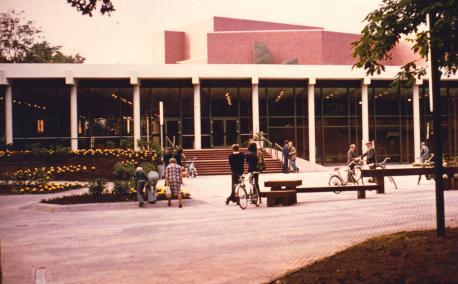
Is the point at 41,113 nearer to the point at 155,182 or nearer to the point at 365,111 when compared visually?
the point at 365,111

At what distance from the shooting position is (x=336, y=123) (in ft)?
138

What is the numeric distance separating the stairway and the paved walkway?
15.5 m

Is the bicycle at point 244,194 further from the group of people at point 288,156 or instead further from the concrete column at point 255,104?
the concrete column at point 255,104

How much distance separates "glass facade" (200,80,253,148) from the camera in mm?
40438

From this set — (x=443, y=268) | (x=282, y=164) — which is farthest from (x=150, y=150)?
(x=443, y=268)

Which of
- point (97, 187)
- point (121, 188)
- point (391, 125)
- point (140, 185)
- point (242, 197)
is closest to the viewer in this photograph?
point (242, 197)

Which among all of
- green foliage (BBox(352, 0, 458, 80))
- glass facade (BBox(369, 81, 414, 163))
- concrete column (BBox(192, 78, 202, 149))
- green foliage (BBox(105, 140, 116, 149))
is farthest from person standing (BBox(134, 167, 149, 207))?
glass facade (BBox(369, 81, 414, 163))

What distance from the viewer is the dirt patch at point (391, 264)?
6.25 meters

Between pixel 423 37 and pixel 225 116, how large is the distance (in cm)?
3198

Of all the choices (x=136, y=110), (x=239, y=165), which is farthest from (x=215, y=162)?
(x=239, y=165)

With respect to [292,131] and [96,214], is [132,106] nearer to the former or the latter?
[292,131]

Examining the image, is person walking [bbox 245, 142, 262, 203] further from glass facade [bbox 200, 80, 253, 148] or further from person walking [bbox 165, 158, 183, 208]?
glass facade [bbox 200, 80, 253, 148]

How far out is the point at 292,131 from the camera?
41.4 meters

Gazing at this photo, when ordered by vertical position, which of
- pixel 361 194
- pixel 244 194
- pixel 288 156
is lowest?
pixel 361 194
